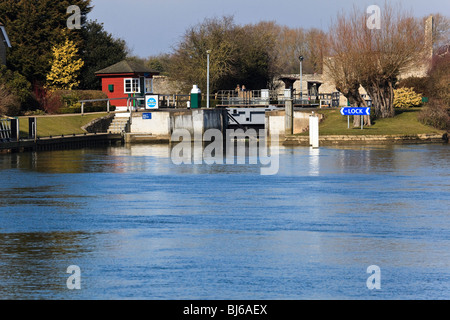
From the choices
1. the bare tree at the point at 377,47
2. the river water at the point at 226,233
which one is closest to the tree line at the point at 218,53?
the bare tree at the point at 377,47

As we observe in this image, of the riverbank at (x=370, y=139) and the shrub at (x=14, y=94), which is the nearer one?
the riverbank at (x=370, y=139)

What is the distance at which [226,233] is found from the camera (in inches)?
745

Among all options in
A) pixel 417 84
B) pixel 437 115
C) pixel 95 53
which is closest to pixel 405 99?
pixel 417 84

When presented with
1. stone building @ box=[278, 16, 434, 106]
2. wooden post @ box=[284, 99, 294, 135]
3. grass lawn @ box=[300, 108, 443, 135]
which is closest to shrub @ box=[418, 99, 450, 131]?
grass lawn @ box=[300, 108, 443, 135]

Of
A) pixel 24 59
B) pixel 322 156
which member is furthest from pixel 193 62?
pixel 322 156

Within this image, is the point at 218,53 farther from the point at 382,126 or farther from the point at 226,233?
the point at 226,233

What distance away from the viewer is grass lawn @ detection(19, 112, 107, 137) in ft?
169

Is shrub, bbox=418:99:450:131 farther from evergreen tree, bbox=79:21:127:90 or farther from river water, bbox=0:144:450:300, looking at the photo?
evergreen tree, bbox=79:21:127:90

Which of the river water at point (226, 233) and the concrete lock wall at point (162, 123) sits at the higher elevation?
the concrete lock wall at point (162, 123)

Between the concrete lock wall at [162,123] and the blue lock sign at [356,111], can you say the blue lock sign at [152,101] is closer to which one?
the concrete lock wall at [162,123]

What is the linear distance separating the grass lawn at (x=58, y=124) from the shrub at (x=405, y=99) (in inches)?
1066

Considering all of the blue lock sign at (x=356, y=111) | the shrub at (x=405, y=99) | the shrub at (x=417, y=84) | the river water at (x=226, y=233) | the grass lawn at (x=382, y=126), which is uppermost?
the shrub at (x=417, y=84)

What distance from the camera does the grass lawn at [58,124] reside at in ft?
169

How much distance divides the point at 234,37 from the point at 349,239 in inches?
2753
